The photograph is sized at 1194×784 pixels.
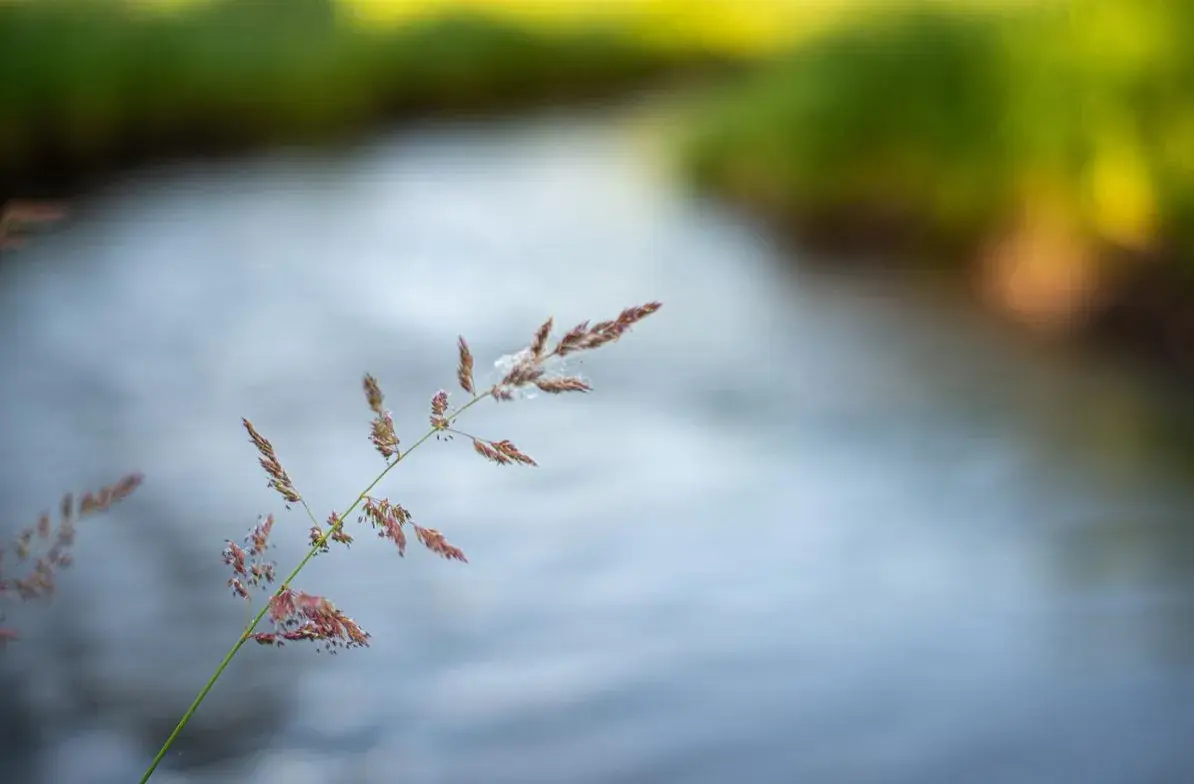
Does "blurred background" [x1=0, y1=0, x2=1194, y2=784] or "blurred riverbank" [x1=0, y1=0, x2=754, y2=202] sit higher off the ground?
"blurred riverbank" [x1=0, y1=0, x2=754, y2=202]

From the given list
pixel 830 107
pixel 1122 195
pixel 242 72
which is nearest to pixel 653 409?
pixel 1122 195

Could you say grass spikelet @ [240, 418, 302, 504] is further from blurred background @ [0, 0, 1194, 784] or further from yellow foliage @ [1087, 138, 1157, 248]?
yellow foliage @ [1087, 138, 1157, 248]

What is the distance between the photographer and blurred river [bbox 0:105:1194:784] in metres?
1.47

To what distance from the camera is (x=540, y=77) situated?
6523 mm

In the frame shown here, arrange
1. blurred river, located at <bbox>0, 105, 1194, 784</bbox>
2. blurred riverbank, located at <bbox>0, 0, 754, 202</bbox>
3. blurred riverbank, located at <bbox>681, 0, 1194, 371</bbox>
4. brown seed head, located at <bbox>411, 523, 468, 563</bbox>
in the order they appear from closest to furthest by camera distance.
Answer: brown seed head, located at <bbox>411, 523, 468, 563</bbox>, blurred river, located at <bbox>0, 105, 1194, 784</bbox>, blurred riverbank, located at <bbox>681, 0, 1194, 371</bbox>, blurred riverbank, located at <bbox>0, 0, 754, 202</bbox>

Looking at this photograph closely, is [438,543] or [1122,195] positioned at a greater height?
[1122,195]

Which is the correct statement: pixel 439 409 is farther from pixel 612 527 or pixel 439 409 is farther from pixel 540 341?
pixel 612 527

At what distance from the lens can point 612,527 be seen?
207cm

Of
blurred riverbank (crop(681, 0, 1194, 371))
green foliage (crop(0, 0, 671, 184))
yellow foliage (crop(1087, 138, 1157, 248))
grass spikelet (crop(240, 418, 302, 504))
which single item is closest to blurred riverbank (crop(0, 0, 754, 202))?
green foliage (crop(0, 0, 671, 184))

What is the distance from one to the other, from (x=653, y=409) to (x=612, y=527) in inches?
23.5

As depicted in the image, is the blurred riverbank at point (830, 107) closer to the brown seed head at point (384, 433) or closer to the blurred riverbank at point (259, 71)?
the blurred riverbank at point (259, 71)

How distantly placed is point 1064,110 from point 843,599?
71.4 inches

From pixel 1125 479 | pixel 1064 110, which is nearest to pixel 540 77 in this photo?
pixel 1064 110

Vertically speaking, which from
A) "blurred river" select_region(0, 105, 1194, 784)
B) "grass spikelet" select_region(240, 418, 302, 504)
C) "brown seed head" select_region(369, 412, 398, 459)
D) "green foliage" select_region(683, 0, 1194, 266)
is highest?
"green foliage" select_region(683, 0, 1194, 266)
